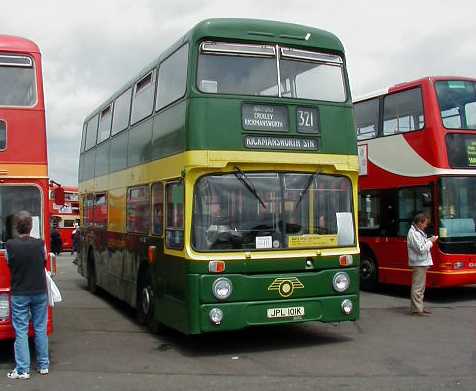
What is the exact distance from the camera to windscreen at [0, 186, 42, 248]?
7.82 metres

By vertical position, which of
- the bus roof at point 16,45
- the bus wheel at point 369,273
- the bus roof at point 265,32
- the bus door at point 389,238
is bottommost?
the bus wheel at point 369,273

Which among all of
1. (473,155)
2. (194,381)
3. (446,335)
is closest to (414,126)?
(473,155)

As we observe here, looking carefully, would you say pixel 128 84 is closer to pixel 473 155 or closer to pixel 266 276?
pixel 266 276

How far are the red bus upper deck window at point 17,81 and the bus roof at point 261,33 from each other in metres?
2.06

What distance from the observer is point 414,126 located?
44.7 ft

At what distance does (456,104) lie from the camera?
13367mm

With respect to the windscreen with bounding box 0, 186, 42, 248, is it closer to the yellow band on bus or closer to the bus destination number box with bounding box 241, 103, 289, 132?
the bus destination number box with bounding box 241, 103, 289, 132

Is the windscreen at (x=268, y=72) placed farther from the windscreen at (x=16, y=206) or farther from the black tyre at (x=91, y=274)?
the black tyre at (x=91, y=274)

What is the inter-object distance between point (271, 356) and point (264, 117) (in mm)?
3058

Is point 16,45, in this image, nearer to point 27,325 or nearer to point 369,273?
point 27,325

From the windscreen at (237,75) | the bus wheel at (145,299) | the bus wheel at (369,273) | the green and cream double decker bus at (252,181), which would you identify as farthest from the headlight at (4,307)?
the bus wheel at (369,273)

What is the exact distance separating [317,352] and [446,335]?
2.34 metres

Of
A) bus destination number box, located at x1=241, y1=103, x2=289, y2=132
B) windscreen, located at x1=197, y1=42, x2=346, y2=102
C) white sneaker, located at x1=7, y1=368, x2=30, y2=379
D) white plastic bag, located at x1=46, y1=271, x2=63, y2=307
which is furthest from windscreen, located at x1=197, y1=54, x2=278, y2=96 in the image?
white sneaker, located at x1=7, y1=368, x2=30, y2=379

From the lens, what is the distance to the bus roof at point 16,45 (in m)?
8.36
